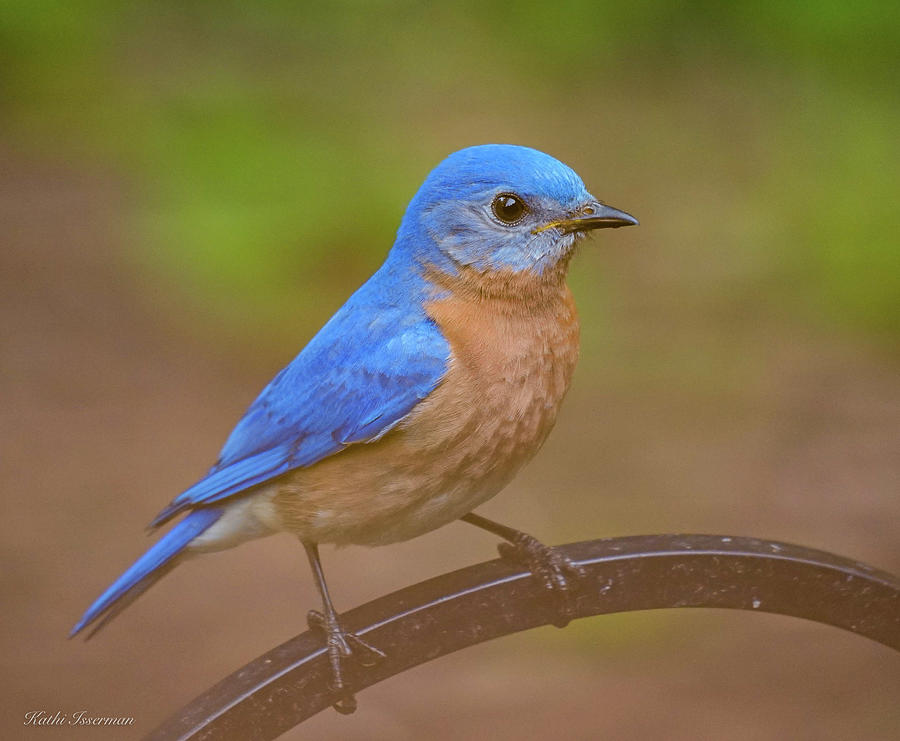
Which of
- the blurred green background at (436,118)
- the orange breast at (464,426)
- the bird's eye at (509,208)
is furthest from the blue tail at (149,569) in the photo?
the blurred green background at (436,118)

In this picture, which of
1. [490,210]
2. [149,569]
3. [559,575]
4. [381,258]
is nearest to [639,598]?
[559,575]

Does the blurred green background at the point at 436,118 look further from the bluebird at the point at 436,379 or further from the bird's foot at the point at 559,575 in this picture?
the bird's foot at the point at 559,575

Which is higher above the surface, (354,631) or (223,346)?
(223,346)

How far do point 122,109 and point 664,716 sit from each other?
4.23 meters

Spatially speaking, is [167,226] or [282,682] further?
[167,226]

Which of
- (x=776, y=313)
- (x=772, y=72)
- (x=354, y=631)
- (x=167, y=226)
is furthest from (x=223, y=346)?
(x=354, y=631)

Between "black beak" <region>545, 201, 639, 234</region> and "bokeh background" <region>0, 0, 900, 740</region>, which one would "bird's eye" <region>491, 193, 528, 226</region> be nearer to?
"black beak" <region>545, 201, 639, 234</region>

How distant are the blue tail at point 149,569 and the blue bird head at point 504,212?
2.41 ft

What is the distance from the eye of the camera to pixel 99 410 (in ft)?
19.3

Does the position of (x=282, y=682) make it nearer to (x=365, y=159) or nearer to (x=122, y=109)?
(x=365, y=159)

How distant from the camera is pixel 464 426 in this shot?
2416 mm

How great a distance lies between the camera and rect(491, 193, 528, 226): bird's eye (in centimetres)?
243

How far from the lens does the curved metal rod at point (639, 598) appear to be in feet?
6.95

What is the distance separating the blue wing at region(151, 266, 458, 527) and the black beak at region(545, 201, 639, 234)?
1.06 feet
